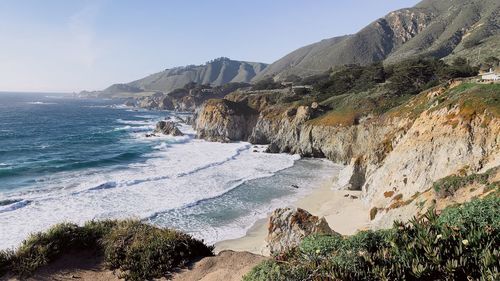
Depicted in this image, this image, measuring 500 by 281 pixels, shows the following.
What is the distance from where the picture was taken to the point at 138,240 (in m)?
12.3

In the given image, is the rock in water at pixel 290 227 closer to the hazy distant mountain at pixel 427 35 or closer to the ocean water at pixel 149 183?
the ocean water at pixel 149 183

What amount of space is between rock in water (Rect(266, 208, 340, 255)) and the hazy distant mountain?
70028 millimetres

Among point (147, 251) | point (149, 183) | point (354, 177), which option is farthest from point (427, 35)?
point (147, 251)

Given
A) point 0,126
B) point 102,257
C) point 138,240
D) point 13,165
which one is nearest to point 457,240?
point 138,240

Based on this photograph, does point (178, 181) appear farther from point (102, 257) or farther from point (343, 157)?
point (102, 257)

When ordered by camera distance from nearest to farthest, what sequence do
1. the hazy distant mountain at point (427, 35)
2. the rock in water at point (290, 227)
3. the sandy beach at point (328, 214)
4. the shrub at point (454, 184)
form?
the rock in water at point (290, 227) → the shrub at point (454, 184) → the sandy beach at point (328, 214) → the hazy distant mountain at point (427, 35)

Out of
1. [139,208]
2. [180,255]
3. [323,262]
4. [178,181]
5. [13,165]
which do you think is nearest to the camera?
[323,262]

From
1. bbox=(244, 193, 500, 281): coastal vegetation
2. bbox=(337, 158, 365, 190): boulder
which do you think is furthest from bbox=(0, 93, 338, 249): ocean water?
bbox=(244, 193, 500, 281): coastal vegetation

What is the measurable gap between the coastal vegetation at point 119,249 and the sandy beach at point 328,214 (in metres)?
6.95

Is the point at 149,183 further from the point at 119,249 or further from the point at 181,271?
the point at 181,271

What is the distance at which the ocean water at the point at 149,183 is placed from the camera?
2838 centimetres

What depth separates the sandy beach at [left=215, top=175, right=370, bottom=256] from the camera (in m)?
23.8

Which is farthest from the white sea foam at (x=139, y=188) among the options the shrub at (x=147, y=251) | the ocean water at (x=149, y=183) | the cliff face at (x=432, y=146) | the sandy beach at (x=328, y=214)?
the shrub at (x=147, y=251)

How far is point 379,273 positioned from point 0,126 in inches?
4049
